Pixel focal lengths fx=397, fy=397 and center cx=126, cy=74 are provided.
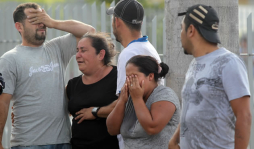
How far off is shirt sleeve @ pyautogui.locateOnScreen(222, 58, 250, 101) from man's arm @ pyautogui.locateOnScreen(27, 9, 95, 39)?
2.21 metres

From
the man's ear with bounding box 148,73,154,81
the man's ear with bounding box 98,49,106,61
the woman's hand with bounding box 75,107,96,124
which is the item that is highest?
the man's ear with bounding box 98,49,106,61

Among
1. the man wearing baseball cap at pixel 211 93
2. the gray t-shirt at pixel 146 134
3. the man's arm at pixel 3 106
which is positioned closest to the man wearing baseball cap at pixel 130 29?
the gray t-shirt at pixel 146 134

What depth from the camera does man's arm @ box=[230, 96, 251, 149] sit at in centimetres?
246

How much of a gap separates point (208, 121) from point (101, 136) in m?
1.42

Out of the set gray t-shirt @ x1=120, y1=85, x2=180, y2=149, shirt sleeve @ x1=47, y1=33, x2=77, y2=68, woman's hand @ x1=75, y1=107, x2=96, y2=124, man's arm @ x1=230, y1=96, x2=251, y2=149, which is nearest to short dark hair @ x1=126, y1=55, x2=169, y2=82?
gray t-shirt @ x1=120, y1=85, x2=180, y2=149

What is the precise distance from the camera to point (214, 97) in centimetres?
257

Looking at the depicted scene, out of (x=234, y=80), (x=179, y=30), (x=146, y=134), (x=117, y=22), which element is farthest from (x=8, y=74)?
(x=234, y=80)

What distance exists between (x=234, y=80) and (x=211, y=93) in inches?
6.9

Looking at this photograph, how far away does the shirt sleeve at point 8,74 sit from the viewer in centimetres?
383

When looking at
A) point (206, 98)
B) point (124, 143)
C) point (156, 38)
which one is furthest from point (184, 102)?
point (156, 38)

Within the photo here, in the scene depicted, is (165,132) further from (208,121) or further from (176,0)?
(176,0)

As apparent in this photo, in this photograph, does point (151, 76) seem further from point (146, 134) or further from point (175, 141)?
point (175, 141)

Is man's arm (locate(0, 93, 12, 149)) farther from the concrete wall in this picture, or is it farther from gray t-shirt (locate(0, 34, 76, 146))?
the concrete wall

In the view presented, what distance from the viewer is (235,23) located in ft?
12.3
